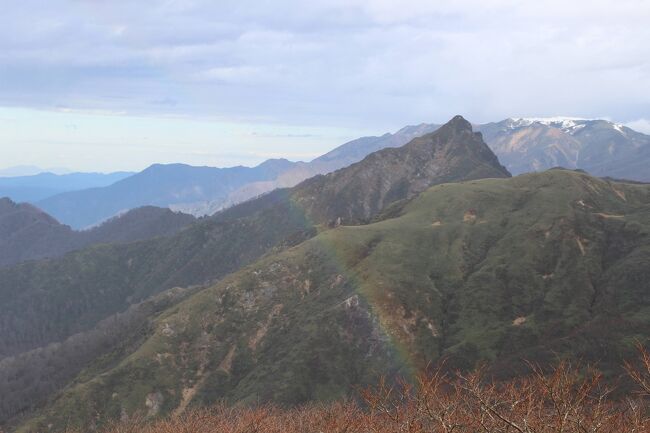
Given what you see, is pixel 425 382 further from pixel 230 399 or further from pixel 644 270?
pixel 644 270

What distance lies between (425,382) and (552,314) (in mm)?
180706

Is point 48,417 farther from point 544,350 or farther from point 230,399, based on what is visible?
point 544,350

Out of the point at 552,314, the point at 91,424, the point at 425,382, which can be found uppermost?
the point at 425,382

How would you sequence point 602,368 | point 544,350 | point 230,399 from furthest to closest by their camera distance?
point 230,399
point 544,350
point 602,368

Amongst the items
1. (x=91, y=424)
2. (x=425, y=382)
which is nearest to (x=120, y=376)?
(x=91, y=424)

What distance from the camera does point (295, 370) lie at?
189m

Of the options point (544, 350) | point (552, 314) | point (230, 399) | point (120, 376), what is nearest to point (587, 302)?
point (552, 314)

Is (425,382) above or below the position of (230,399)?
above

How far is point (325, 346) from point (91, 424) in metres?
85.4

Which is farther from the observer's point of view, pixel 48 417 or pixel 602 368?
pixel 48 417

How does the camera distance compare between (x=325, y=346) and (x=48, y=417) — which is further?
(x=325, y=346)

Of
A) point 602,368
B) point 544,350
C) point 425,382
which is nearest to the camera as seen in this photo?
point 425,382

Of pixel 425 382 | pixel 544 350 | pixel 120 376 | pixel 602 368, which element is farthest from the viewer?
pixel 120 376

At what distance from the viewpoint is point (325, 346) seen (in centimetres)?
19662
